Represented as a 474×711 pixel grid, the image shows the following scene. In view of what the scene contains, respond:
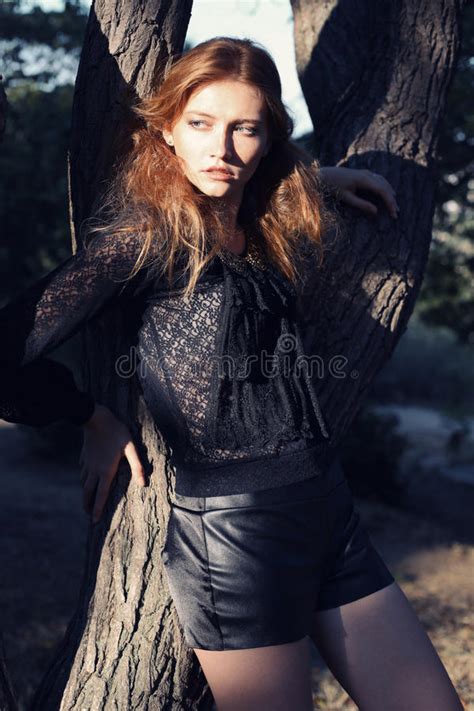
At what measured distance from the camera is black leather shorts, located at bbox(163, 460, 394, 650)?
188 centimetres

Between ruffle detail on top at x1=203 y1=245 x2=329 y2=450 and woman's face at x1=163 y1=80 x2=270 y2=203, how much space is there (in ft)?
0.66

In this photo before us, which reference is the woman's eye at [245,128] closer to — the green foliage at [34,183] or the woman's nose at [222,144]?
the woman's nose at [222,144]

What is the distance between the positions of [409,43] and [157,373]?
1616mm

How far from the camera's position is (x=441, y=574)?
6.02 metres

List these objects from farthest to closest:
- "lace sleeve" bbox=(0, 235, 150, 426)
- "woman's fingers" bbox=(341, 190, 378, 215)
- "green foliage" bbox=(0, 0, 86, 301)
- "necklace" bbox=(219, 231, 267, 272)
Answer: "green foliage" bbox=(0, 0, 86, 301), "woman's fingers" bbox=(341, 190, 378, 215), "necklace" bbox=(219, 231, 267, 272), "lace sleeve" bbox=(0, 235, 150, 426)

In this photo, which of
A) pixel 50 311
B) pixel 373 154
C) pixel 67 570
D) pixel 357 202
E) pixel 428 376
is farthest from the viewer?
pixel 428 376

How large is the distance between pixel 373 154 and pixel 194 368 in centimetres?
114

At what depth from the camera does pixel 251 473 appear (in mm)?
1928

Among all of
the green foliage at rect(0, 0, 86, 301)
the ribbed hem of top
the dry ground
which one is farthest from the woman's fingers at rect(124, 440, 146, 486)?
the green foliage at rect(0, 0, 86, 301)

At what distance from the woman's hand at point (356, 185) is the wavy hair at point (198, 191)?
0.13 m

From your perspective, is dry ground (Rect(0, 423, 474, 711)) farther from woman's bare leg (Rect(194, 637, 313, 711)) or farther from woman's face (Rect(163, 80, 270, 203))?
woman's face (Rect(163, 80, 270, 203))

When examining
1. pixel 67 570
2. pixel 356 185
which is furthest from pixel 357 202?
pixel 67 570

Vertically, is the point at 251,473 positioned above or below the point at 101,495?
above

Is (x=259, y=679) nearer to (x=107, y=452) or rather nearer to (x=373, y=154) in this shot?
(x=107, y=452)
